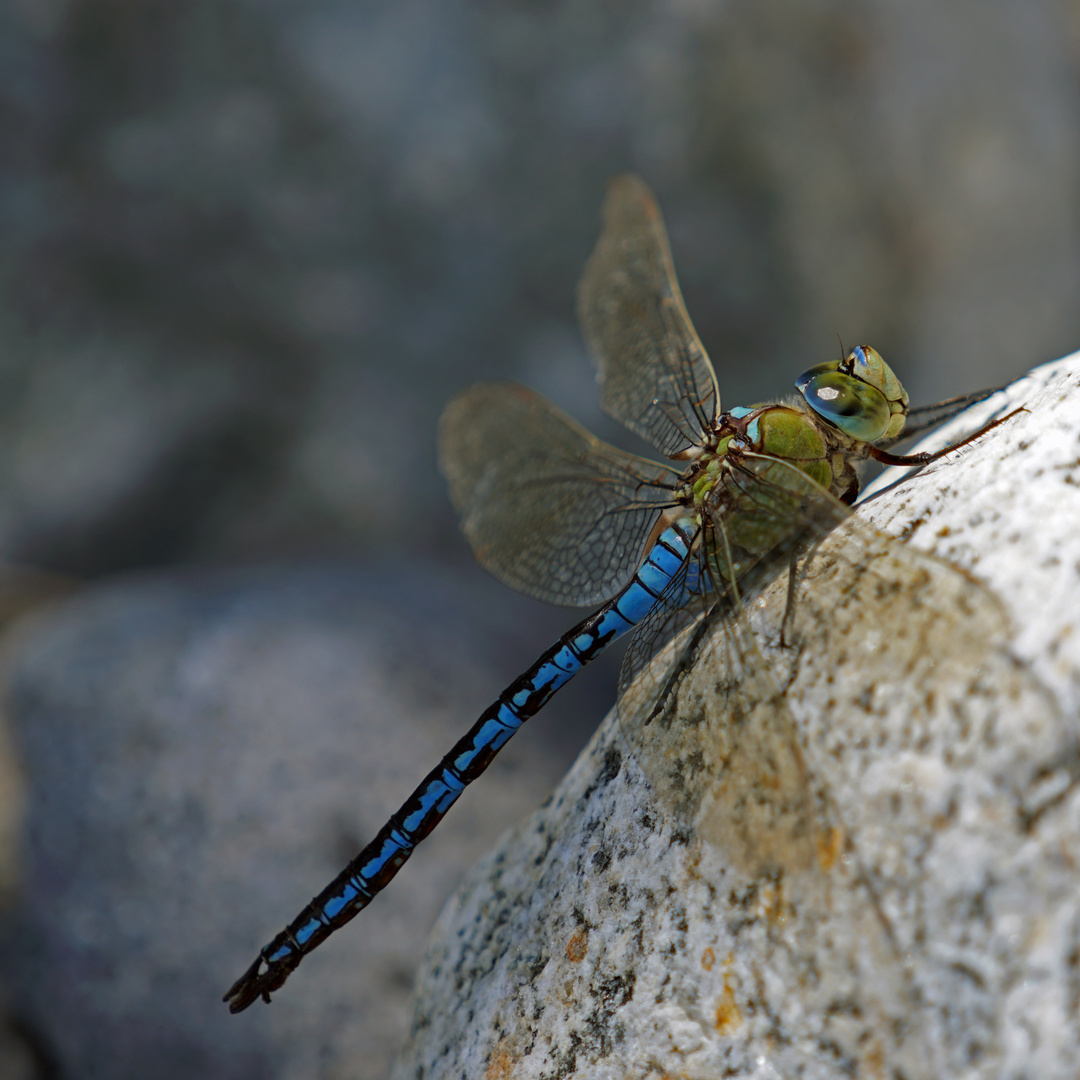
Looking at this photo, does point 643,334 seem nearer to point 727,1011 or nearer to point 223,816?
point 727,1011

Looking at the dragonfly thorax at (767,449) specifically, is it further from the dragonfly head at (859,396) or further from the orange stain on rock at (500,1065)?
the orange stain on rock at (500,1065)

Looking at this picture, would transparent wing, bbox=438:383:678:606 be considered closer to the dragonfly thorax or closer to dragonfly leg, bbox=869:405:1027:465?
the dragonfly thorax

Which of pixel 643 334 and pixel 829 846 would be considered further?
pixel 643 334

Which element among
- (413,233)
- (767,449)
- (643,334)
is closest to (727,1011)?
(767,449)

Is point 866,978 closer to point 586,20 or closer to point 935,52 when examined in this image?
point 586,20

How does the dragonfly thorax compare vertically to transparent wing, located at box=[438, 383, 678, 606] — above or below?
below

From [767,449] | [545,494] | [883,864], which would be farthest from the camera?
[545,494]

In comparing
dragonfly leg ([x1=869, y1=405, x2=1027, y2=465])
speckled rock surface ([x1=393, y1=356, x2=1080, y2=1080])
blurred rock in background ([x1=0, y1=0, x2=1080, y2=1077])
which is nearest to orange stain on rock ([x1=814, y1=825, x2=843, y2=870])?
speckled rock surface ([x1=393, y1=356, x2=1080, y2=1080])

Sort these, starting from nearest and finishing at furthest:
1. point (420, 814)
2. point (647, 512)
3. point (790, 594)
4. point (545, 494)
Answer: point (790, 594) → point (420, 814) → point (647, 512) → point (545, 494)

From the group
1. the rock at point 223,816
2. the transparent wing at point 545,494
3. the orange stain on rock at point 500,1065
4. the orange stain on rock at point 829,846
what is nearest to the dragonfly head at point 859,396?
the transparent wing at point 545,494
